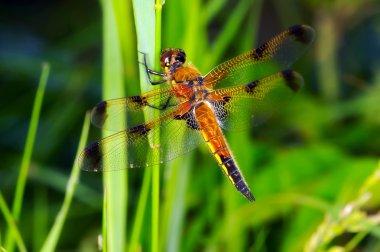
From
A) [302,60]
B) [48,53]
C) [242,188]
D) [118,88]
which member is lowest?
[242,188]

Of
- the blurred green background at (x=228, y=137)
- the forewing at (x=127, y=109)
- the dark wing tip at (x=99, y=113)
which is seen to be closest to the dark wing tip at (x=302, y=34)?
the blurred green background at (x=228, y=137)

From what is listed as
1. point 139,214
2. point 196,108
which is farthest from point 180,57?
point 139,214

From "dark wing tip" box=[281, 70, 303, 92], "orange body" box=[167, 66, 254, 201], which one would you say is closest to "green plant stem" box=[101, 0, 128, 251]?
"orange body" box=[167, 66, 254, 201]

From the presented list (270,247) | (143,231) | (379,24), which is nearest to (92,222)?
(270,247)

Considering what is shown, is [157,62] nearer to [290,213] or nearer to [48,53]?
[290,213]

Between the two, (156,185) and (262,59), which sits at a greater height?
(262,59)

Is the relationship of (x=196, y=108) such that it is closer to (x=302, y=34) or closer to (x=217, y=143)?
(x=217, y=143)

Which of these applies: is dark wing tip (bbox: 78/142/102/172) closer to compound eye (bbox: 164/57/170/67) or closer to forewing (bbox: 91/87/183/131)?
forewing (bbox: 91/87/183/131)
